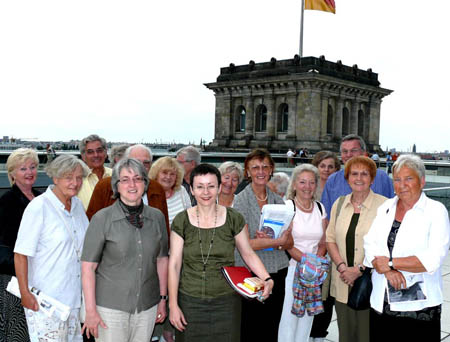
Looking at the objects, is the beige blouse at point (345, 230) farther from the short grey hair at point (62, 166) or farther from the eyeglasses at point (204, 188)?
the short grey hair at point (62, 166)

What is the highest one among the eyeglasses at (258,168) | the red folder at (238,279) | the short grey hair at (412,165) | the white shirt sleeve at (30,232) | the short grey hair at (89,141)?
the short grey hair at (89,141)

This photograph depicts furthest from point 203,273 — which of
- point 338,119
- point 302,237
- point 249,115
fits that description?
point 249,115

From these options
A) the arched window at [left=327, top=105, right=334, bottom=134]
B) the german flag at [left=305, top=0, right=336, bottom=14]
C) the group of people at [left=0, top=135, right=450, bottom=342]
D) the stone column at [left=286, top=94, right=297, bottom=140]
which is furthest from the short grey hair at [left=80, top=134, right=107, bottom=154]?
the arched window at [left=327, top=105, right=334, bottom=134]

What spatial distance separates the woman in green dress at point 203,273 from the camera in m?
3.53

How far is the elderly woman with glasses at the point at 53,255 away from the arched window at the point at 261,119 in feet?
137

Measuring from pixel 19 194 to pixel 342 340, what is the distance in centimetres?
326

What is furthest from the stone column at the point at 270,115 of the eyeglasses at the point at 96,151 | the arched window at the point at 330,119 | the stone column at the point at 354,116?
the eyeglasses at the point at 96,151

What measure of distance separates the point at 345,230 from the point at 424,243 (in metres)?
0.85

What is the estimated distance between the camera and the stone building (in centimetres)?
3975

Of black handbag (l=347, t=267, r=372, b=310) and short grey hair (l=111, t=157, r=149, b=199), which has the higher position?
short grey hair (l=111, t=157, r=149, b=199)

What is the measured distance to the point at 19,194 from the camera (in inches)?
162

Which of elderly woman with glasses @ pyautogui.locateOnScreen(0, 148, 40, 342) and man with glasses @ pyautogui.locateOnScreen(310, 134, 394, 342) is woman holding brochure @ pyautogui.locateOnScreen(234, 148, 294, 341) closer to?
man with glasses @ pyautogui.locateOnScreen(310, 134, 394, 342)

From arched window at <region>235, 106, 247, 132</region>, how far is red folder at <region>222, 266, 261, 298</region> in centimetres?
4306

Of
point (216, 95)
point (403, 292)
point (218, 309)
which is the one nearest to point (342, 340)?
point (403, 292)
